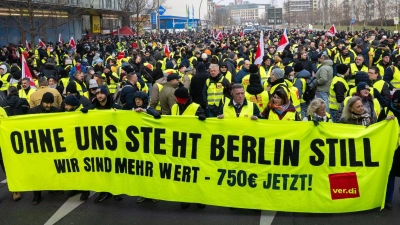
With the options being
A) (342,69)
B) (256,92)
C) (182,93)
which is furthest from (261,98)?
(182,93)

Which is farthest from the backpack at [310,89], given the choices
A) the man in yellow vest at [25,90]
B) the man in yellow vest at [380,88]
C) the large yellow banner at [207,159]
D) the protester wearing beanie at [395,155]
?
the man in yellow vest at [25,90]

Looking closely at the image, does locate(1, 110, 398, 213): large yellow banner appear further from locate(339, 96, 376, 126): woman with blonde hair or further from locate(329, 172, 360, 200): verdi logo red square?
locate(339, 96, 376, 126): woman with blonde hair

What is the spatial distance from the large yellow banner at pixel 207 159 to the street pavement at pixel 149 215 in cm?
15

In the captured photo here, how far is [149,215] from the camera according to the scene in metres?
6.02

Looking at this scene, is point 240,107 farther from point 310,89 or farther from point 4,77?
point 4,77

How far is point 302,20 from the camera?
120000mm

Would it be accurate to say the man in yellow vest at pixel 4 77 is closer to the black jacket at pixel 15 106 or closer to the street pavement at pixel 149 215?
the black jacket at pixel 15 106

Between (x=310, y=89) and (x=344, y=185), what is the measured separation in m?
4.31

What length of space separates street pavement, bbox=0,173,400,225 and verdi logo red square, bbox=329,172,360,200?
0.28 meters

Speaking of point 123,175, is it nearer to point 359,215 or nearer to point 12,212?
point 12,212

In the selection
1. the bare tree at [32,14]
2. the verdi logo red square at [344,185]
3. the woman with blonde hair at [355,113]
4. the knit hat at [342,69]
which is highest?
the bare tree at [32,14]

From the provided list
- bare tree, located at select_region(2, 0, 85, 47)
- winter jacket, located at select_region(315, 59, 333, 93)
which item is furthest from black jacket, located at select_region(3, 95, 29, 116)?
bare tree, located at select_region(2, 0, 85, 47)

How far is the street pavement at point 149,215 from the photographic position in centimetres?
566

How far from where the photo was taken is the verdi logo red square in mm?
5562
